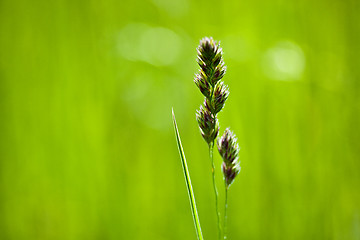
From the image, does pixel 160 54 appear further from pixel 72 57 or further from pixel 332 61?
pixel 332 61

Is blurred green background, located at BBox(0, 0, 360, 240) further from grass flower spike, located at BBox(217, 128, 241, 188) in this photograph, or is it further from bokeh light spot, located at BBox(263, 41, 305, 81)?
grass flower spike, located at BBox(217, 128, 241, 188)

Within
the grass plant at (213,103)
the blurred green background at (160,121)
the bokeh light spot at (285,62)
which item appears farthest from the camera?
the bokeh light spot at (285,62)

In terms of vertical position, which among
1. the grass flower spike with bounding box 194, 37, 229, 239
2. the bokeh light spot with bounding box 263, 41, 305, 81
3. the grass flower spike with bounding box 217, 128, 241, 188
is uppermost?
the bokeh light spot with bounding box 263, 41, 305, 81

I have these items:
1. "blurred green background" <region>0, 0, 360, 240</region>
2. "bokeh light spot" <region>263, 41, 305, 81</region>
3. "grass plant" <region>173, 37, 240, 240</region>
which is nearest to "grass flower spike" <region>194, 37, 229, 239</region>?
"grass plant" <region>173, 37, 240, 240</region>

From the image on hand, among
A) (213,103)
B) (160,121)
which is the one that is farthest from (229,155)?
(160,121)

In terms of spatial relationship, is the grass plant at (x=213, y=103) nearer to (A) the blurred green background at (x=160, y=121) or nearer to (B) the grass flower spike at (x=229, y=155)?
(B) the grass flower spike at (x=229, y=155)

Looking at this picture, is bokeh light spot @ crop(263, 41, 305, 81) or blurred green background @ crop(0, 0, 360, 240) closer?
blurred green background @ crop(0, 0, 360, 240)

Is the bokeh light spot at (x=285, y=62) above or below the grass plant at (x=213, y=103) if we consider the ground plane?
above

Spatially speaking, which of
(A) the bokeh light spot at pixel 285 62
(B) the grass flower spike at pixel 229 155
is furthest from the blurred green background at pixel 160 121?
(B) the grass flower spike at pixel 229 155

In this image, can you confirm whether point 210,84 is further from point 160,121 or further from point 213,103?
point 160,121

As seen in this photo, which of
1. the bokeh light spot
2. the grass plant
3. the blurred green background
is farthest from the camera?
the bokeh light spot
